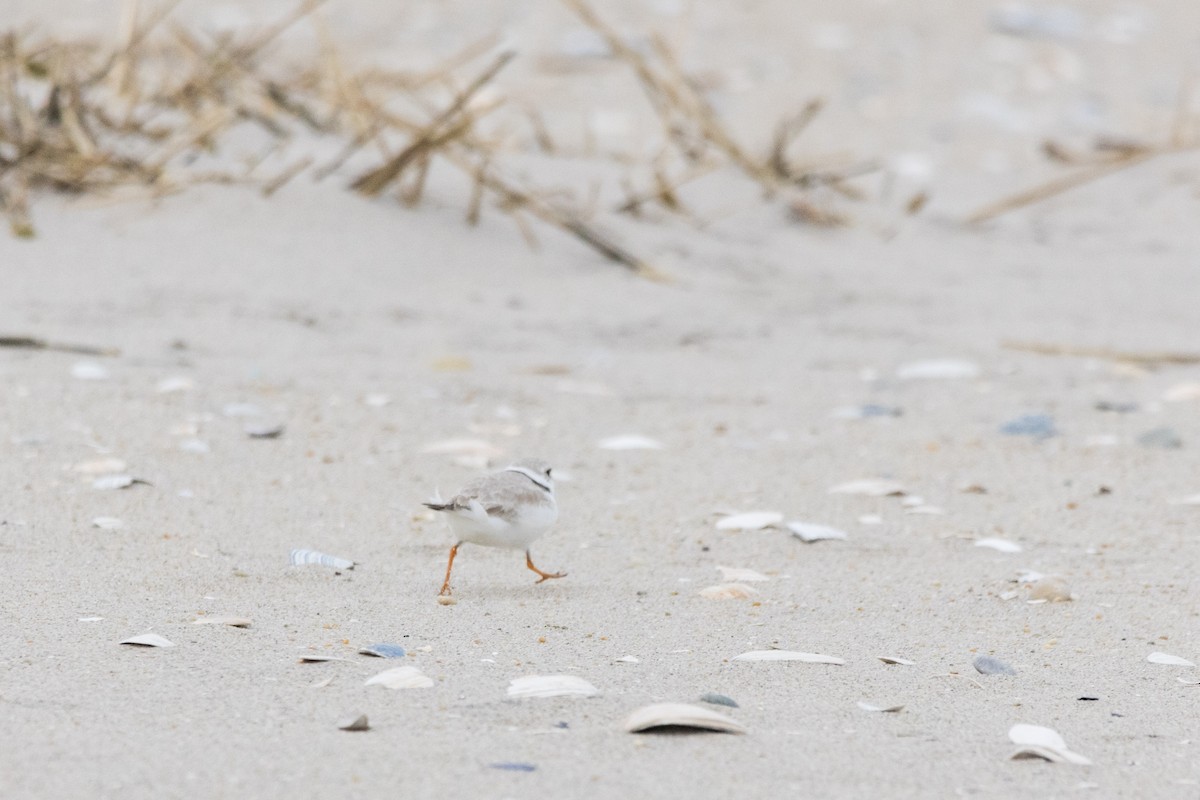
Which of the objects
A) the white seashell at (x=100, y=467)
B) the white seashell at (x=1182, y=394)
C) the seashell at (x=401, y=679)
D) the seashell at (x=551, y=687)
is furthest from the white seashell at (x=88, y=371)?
the white seashell at (x=1182, y=394)

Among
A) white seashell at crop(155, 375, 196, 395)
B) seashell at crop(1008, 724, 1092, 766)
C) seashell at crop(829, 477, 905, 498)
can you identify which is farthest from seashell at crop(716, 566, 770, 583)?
white seashell at crop(155, 375, 196, 395)

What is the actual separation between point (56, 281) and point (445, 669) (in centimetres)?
299

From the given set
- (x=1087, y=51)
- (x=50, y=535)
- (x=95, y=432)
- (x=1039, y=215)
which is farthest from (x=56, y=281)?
(x=1087, y=51)

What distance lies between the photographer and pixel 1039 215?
7.12 metres

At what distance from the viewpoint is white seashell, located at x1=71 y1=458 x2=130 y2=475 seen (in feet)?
11.1

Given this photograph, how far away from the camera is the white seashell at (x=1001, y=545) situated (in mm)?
3223

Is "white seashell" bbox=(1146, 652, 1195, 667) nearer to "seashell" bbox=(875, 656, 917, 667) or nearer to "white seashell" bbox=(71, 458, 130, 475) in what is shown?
"seashell" bbox=(875, 656, 917, 667)

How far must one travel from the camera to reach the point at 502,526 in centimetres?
273

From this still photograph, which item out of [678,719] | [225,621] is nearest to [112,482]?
[225,621]

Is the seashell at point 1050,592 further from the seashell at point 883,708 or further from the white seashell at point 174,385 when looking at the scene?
the white seashell at point 174,385

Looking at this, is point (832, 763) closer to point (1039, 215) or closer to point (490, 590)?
point (490, 590)

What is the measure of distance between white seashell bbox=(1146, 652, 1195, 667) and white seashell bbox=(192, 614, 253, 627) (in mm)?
1475

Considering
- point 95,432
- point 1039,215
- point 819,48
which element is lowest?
point 95,432

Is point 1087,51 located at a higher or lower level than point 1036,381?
higher
